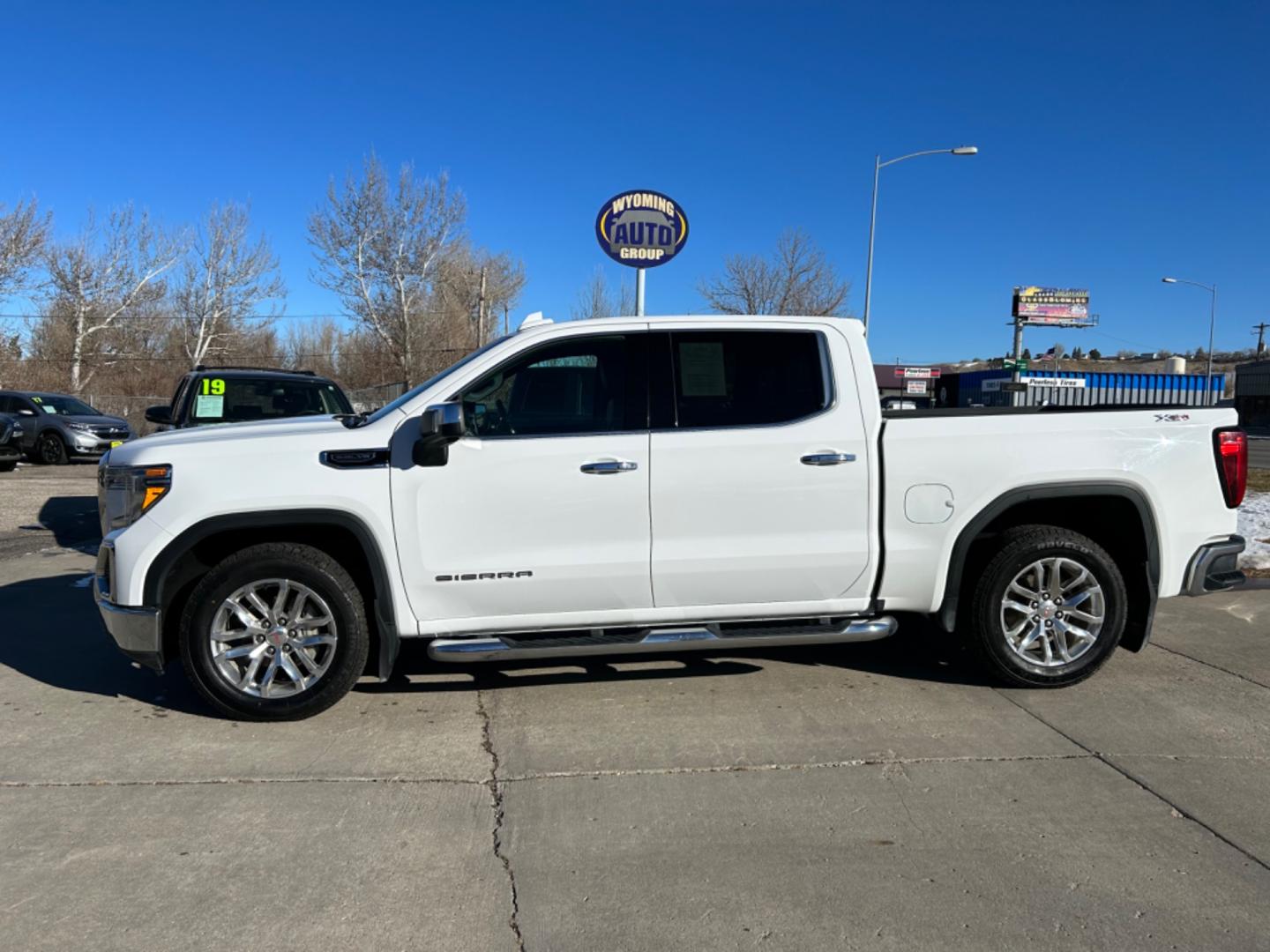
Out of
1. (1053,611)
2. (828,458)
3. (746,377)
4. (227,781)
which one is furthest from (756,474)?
(227,781)

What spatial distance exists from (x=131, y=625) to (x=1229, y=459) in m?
5.60

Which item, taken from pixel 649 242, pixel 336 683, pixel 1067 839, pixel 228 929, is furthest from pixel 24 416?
pixel 1067 839

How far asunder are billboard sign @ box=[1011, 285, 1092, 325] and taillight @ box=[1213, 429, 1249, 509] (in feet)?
285

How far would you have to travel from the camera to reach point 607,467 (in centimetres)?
433

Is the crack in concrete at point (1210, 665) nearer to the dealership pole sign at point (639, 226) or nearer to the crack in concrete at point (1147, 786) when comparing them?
the crack in concrete at point (1147, 786)

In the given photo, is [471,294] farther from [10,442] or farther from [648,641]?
[648,641]

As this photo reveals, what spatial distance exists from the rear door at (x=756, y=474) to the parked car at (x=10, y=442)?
15.9m

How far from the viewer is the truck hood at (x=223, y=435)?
4277mm

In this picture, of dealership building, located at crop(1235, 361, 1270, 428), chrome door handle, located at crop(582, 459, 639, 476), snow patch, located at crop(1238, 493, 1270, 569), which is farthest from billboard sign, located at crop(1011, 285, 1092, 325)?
chrome door handle, located at crop(582, 459, 639, 476)

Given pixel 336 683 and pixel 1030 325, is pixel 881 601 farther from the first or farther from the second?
pixel 1030 325

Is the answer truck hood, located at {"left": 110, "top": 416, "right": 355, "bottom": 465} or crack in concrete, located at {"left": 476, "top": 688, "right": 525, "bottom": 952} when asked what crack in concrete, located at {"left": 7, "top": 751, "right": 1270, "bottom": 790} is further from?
truck hood, located at {"left": 110, "top": 416, "right": 355, "bottom": 465}

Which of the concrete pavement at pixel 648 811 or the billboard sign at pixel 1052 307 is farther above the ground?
the billboard sign at pixel 1052 307

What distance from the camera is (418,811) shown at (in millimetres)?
3531

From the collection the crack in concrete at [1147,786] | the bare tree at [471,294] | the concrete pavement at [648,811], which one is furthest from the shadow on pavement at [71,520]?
the bare tree at [471,294]
